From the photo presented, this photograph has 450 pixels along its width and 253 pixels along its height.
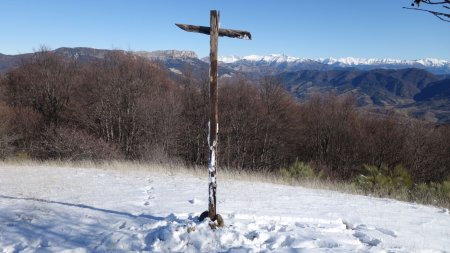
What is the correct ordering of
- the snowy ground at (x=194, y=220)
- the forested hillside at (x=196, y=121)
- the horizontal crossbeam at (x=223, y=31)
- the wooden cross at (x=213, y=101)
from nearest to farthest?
1. the snowy ground at (x=194, y=220)
2. the wooden cross at (x=213, y=101)
3. the horizontal crossbeam at (x=223, y=31)
4. the forested hillside at (x=196, y=121)

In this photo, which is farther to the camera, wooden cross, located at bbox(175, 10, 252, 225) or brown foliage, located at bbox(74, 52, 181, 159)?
brown foliage, located at bbox(74, 52, 181, 159)

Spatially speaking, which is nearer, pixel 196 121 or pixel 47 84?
pixel 196 121

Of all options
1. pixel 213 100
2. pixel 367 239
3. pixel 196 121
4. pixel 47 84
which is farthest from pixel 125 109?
pixel 367 239

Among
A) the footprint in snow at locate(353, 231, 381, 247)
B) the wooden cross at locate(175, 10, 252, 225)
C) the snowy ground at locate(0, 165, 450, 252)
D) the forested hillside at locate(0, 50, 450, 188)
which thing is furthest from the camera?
the forested hillside at locate(0, 50, 450, 188)

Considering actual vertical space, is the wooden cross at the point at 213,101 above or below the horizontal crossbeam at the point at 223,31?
below

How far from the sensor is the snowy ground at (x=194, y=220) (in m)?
4.99

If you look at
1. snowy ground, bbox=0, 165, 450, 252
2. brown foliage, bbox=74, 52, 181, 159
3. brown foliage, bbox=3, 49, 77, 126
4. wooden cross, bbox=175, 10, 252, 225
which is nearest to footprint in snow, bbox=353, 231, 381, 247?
snowy ground, bbox=0, 165, 450, 252

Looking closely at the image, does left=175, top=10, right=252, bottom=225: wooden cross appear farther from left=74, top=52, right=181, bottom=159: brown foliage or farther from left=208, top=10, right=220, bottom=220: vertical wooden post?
left=74, top=52, right=181, bottom=159: brown foliage

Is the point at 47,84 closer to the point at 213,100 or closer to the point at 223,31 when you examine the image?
the point at 223,31

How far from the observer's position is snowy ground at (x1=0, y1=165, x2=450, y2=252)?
4.99 meters

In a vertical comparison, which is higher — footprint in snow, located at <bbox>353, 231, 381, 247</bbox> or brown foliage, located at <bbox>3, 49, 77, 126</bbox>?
brown foliage, located at <bbox>3, 49, 77, 126</bbox>

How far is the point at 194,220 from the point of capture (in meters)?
5.70

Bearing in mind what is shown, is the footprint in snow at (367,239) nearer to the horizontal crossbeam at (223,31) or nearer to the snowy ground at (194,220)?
the snowy ground at (194,220)

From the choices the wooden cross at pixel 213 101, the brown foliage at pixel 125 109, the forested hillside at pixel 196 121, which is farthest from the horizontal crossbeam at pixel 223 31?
the brown foliage at pixel 125 109
